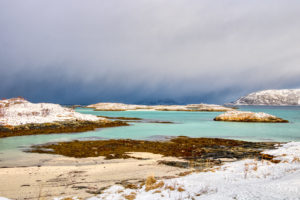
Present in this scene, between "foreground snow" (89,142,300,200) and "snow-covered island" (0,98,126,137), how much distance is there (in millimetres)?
23959

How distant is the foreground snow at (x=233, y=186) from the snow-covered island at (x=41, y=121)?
78.6 feet

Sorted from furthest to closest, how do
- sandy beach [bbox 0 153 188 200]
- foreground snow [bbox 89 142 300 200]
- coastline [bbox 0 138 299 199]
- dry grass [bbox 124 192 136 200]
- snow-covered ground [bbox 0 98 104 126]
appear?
snow-covered ground [bbox 0 98 104 126] < sandy beach [bbox 0 153 188 200] < coastline [bbox 0 138 299 199] < dry grass [bbox 124 192 136 200] < foreground snow [bbox 89 142 300 200]

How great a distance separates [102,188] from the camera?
838cm

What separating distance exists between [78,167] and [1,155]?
739 centimetres

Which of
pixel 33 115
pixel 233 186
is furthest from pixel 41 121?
pixel 233 186

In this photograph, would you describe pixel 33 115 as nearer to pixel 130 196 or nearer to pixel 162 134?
pixel 162 134

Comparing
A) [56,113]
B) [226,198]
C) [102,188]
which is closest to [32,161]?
[102,188]

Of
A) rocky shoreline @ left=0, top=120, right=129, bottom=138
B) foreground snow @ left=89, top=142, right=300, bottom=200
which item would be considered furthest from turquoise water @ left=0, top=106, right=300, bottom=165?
foreground snow @ left=89, top=142, right=300, bottom=200

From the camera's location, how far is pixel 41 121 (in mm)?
33125

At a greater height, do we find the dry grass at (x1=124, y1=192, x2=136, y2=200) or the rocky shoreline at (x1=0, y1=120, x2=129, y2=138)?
the dry grass at (x1=124, y1=192, x2=136, y2=200)

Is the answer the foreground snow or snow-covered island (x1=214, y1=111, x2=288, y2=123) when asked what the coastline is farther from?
snow-covered island (x1=214, y1=111, x2=288, y2=123)

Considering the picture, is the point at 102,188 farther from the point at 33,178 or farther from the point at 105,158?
the point at 105,158

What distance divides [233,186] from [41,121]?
3287 cm

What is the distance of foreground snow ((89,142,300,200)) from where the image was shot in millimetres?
6227
